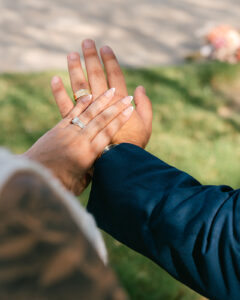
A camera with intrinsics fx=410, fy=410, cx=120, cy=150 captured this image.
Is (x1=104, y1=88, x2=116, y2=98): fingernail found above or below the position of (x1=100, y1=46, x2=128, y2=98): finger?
below

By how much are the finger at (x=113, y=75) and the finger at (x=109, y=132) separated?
5.3 inches

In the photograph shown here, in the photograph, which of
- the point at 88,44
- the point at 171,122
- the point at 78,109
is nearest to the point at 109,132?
the point at 78,109

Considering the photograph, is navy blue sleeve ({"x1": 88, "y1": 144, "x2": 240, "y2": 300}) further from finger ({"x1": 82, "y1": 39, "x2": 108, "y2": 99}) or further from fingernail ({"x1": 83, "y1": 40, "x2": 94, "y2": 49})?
fingernail ({"x1": 83, "y1": 40, "x2": 94, "y2": 49})

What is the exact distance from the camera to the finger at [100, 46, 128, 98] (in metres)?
1.52

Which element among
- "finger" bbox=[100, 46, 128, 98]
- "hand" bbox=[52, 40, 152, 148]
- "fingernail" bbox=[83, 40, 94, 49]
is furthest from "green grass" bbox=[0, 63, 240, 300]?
"fingernail" bbox=[83, 40, 94, 49]

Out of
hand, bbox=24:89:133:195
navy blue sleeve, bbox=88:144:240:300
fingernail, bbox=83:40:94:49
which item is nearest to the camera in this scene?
navy blue sleeve, bbox=88:144:240:300

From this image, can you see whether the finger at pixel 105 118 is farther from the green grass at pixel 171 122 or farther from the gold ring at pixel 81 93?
the green grass at pixel 171 122

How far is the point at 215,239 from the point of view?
1.05 meters

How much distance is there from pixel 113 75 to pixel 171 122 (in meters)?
1.71

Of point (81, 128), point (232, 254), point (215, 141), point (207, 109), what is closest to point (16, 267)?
point (232, 254)

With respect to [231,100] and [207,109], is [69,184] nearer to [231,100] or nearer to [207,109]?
[207,109]

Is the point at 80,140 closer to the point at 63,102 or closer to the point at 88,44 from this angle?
the point at 63,102

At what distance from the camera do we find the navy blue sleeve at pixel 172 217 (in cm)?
105

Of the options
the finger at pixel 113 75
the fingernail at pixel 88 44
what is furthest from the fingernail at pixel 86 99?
the fingernail at pixel 88 44
